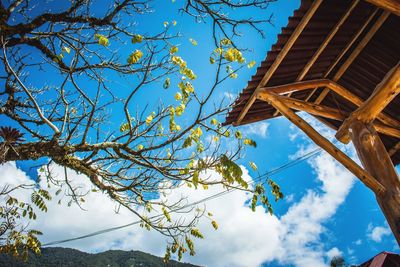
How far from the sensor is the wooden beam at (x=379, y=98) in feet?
12.2

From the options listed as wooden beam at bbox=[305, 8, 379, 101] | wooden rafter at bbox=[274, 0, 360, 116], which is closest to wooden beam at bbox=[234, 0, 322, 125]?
wooden rafter at bbox=[274, 0, 360, 116]

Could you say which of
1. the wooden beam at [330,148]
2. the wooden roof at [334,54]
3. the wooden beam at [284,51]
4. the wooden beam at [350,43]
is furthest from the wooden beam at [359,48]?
the wooden beam at [330,148]

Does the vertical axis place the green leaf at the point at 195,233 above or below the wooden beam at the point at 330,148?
below

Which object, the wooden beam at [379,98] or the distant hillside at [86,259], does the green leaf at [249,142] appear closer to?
the wooden beam at [379,98]

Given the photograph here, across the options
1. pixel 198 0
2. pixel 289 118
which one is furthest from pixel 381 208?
pixel 198 0

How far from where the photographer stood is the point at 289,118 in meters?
4.38

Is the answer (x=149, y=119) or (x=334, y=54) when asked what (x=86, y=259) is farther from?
(x=334, y=54)

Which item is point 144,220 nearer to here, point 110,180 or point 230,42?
point 110,180

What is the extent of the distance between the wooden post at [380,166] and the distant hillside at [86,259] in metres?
68.3

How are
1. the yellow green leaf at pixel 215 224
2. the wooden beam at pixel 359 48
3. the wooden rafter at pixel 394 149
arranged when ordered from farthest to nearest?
the wooden rafter at pixel 394 149
the yellow green leaf at pixel 215 224
the wooden beam at pixel 359 48

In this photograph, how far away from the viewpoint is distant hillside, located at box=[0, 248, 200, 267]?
214 ft

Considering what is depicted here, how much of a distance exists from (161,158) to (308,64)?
2971 millimetres

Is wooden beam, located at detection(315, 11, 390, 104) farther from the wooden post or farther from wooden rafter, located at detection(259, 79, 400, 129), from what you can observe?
the wooden post

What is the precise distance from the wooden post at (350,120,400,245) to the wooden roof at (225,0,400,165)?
691 millimetres
